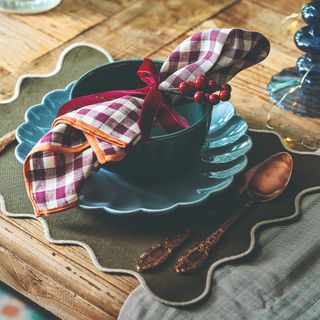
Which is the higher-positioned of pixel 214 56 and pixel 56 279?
pixel 214 56

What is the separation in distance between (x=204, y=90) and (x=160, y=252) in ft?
0.55

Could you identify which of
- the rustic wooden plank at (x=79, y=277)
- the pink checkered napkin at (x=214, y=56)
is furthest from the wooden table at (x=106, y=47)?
the pink checkered napkin at (x=214, y=56)

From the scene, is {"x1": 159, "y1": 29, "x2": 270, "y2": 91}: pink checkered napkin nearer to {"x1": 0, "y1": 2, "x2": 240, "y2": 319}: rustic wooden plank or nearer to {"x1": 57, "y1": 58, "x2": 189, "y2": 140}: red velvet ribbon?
{"x1": 57, "y1": 58, "x2": 189, "y2": 140}: red velvet ribbon

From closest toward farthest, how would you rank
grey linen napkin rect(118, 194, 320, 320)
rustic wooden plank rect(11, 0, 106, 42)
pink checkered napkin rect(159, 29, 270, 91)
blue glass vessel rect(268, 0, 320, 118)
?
grey linen napkin rect(118, 194, 320, 320), pink checkered napkin rect(159, 29, 270, 91), blue glass vessel rect(268, 0, 320, 118), rustic wooden plank rect(11, 0, 106, 42)

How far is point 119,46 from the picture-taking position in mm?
894

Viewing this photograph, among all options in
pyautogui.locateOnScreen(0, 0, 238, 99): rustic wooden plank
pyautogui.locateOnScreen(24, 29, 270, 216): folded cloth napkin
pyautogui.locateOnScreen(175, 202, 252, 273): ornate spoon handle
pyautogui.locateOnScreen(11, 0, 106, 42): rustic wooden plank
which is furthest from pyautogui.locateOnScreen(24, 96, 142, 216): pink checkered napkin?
pyautogui.locateOnScreen(11, 0, 106, 42): rustic wooden plank

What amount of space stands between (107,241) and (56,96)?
0.21 meters

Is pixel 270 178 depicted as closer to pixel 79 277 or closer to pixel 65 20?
pixel 79 277

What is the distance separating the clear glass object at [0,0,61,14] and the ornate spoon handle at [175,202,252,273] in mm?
522

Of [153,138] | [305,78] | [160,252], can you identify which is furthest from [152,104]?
[305,78]

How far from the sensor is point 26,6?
38.5 inches

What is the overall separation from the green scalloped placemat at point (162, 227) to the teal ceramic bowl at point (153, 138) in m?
0.05

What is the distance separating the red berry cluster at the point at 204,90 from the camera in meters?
0.61

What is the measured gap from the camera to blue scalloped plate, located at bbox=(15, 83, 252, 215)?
1.98 ft
